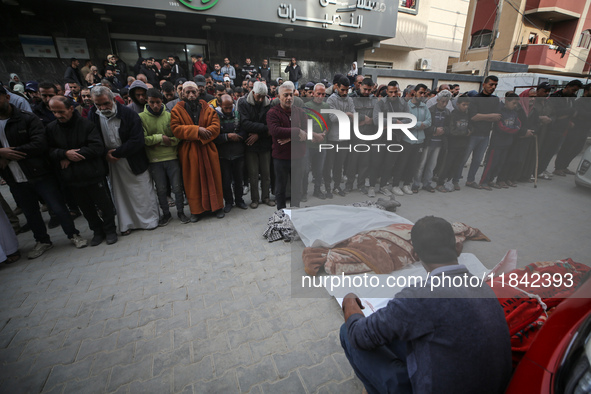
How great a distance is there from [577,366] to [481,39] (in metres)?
22.1

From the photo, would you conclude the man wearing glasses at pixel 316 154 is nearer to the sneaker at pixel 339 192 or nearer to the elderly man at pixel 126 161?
the sneaker at pixel 339 192

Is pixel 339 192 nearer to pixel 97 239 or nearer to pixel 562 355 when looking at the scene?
pixel 562 355

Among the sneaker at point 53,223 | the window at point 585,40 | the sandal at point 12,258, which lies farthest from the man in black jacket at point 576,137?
the window at point 585,40

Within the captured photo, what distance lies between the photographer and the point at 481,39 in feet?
55.1

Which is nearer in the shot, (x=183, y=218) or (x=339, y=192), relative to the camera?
(x=339, y=192)

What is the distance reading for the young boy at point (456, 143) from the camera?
166cm

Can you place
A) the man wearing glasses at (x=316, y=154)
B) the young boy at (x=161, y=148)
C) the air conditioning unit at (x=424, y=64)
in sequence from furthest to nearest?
the air conditioning unit at (x=424, y=64) → the young boy at (x=161, y=148) → the man wearing glasses at (x=316, y=154)

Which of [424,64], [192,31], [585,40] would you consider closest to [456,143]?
[192,31]

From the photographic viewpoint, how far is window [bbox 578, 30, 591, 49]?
16453 mm

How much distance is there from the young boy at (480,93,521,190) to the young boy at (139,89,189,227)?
357 cm

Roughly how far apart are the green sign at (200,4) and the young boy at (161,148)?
632 cm

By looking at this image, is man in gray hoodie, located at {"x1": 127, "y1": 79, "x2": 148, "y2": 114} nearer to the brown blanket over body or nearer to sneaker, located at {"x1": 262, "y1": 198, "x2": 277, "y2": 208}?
sneaker, located at {"x1": 262, "y1": 198, "x2": 277, "y2": 208}

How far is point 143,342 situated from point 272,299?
1061mm

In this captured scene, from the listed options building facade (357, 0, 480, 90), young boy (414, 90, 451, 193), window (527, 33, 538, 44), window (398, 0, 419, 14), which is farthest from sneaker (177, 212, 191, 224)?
window (527, 33, 538, 44)
